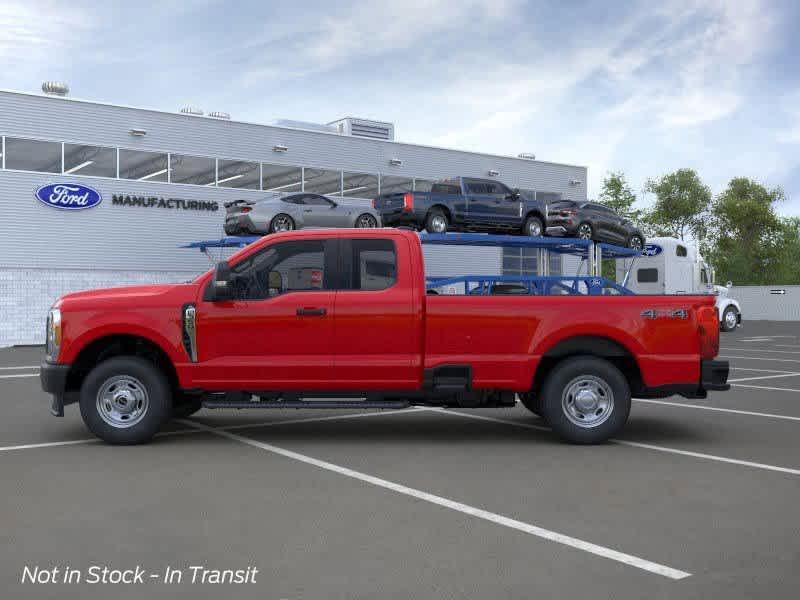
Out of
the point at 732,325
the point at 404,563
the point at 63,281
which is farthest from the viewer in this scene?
the point at 732,325

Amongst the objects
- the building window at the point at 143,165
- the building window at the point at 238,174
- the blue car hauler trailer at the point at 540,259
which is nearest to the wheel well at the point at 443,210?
the blue car hauler trailer at the point at 540,259

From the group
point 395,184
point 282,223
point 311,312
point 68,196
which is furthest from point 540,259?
point 311,312

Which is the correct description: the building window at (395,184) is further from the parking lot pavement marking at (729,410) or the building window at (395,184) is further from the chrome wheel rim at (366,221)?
the parking lot pavement marking at (729,410)

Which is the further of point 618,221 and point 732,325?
point 732,325

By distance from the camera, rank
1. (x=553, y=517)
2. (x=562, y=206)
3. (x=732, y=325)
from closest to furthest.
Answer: (x=553, y=517) < (x=562, y=206) < (x=732, y=325)

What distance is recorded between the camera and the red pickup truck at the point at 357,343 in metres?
8.40

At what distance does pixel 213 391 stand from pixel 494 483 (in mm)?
3110

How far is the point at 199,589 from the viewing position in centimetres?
432

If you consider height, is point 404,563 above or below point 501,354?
below

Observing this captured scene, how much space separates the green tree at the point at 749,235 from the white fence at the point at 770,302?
19.6 meters

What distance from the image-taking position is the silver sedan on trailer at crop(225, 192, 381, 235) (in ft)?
79.0

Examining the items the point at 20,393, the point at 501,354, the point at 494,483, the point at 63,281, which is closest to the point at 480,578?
the point at 494,483

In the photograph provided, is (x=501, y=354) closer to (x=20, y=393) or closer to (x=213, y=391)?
(x=213, y=391)

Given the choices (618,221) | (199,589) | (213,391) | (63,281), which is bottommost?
(199,589)
